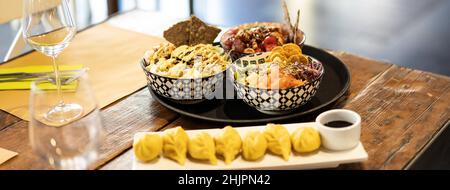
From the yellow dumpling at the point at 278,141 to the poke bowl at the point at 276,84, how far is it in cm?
14

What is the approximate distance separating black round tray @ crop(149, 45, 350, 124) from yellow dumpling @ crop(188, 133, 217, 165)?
153mm

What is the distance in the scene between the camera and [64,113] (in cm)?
118

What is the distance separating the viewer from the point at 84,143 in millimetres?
901

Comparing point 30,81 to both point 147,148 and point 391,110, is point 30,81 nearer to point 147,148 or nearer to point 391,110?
point 147,148

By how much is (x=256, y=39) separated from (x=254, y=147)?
0.48 metres

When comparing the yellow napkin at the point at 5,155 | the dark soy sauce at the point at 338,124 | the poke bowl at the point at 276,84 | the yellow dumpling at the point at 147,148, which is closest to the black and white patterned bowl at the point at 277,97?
the poke bowl at the point at 276,84

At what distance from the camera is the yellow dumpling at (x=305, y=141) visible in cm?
100

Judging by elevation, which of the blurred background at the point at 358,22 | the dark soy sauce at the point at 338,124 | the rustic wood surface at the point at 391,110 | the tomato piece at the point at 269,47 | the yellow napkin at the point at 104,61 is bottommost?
the blurred background at the point at 358,22

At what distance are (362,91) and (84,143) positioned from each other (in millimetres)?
689

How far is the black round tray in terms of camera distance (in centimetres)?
116

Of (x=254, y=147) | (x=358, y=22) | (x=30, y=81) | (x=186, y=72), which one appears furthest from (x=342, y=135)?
(x=358, y=22)

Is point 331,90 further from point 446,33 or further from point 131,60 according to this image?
point 446,33

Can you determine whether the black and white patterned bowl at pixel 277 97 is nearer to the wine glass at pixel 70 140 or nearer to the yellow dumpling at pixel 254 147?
the yellow dumpling at pixel 254 147
